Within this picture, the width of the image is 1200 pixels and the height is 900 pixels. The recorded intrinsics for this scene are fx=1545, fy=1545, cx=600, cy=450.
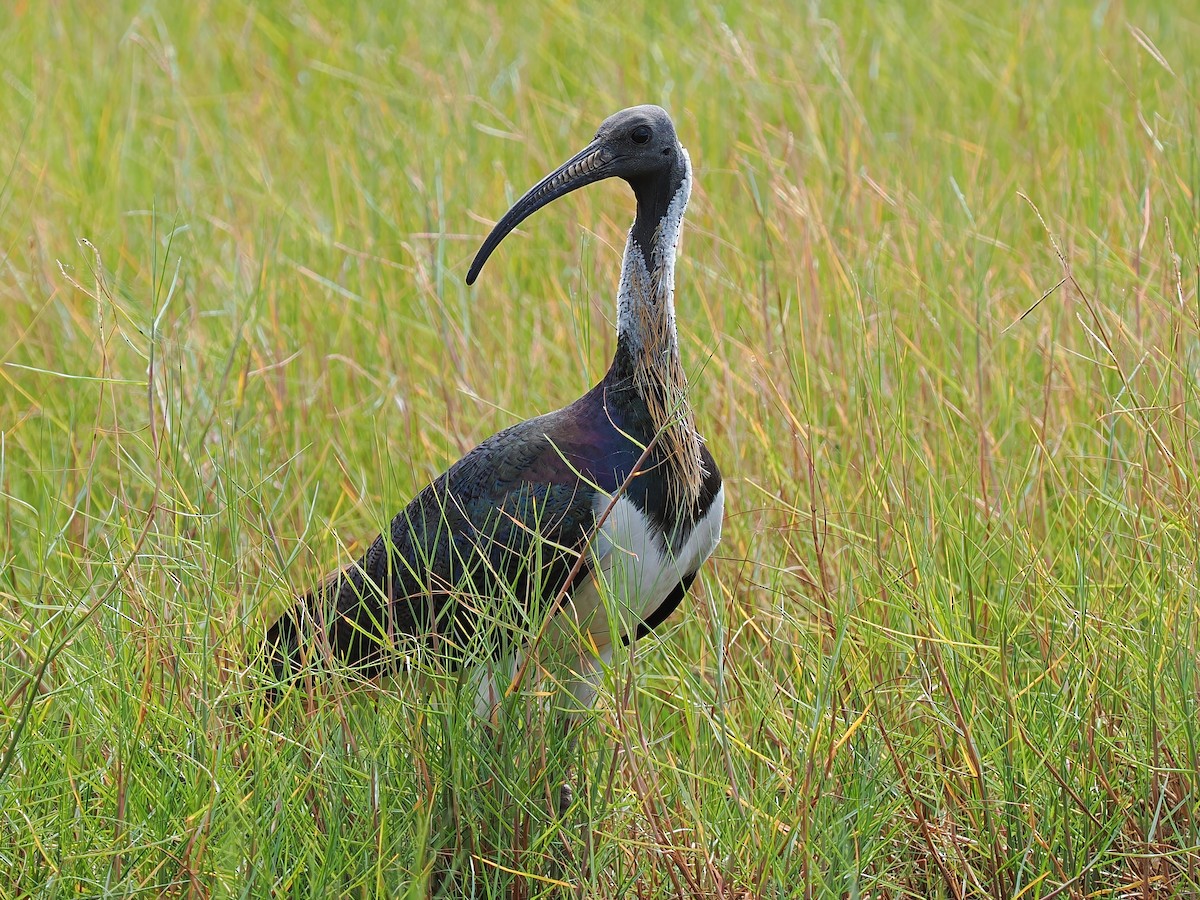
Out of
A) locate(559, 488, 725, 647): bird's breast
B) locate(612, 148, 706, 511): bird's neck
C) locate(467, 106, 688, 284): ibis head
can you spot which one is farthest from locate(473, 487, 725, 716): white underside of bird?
locate(467, 106, 688, 284): ibis head

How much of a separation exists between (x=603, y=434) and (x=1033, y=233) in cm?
215

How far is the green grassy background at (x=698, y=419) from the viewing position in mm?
2543

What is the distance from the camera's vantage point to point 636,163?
3.10 metres

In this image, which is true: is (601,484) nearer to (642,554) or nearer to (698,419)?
(642,554)

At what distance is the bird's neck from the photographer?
9.73ft

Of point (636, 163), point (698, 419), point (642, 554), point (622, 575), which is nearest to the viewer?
point (622, 575)

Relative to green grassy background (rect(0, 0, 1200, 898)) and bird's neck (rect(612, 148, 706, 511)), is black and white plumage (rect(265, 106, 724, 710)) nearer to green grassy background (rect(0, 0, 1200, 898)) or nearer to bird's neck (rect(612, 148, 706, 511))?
bird's neck (rect(612, 148, 706, 511))

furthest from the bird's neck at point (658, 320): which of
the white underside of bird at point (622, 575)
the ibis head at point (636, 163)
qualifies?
the white underside of bird at point (622, 575)

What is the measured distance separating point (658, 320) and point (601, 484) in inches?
13.5

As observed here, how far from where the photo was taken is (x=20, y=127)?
19.2ft

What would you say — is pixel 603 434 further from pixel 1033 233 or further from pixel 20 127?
pixel 20 127

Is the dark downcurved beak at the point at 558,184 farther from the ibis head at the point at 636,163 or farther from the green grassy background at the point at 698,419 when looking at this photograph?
the green grassy background at the point at 698,419

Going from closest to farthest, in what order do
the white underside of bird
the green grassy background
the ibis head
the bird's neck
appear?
the green grassy background < the white underside of bird < the bird's neck < the ibis head

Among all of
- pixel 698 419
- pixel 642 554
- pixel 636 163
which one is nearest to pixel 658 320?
pixel 636 163
